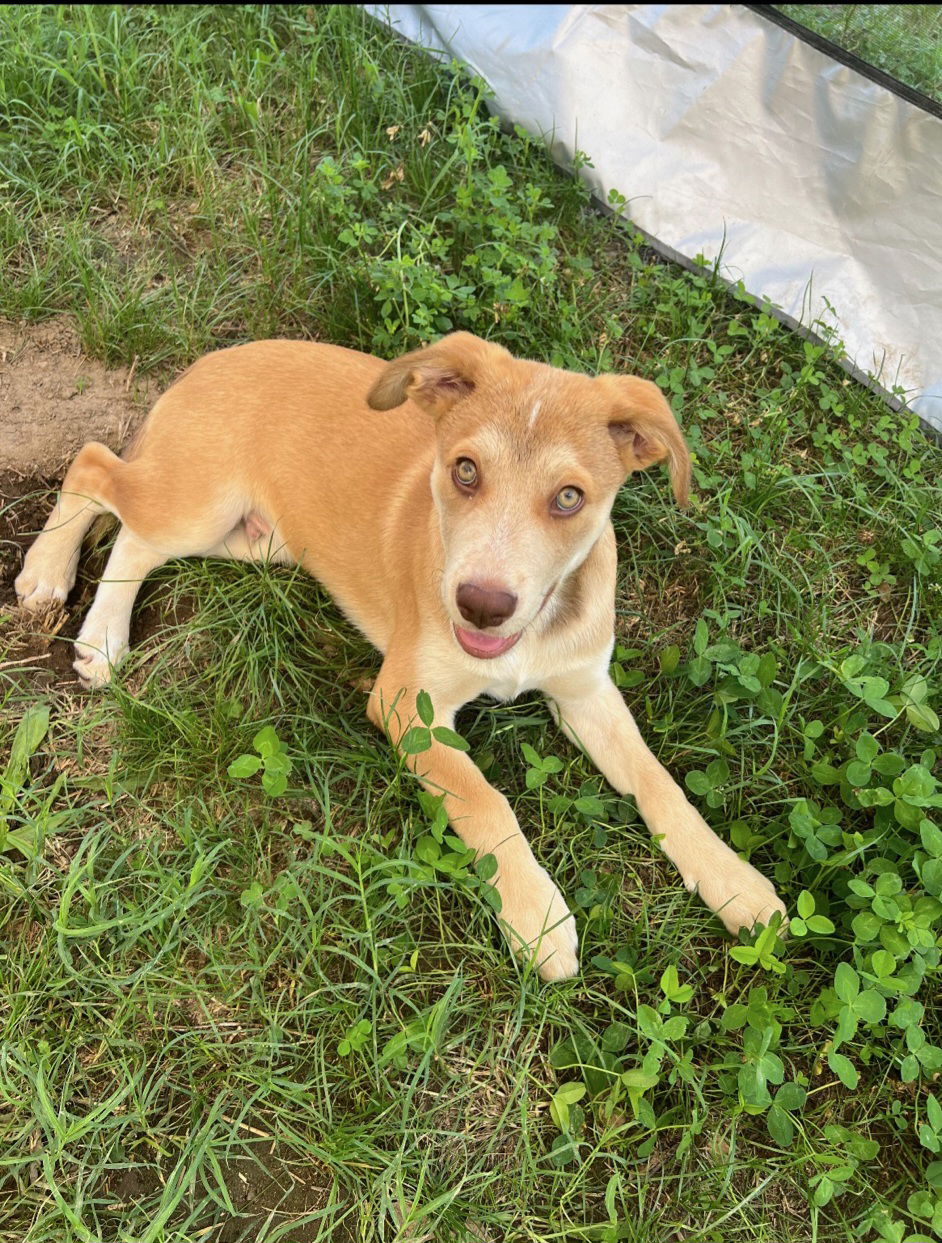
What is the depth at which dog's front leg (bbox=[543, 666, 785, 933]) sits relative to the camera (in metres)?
3.37

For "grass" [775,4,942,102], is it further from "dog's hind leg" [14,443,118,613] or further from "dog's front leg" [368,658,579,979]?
"dog's hind leg" [14,443,118,613]

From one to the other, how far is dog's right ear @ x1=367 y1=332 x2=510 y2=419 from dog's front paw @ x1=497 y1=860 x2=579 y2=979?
5.34 ft

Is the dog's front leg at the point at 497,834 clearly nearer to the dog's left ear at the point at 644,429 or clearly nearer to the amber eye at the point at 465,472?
the amber eye at the point at 465,472

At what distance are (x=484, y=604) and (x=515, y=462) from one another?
0.50 metres

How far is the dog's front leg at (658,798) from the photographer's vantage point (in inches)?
133

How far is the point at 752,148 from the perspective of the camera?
5172mm

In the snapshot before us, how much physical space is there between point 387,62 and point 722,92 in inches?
75.2

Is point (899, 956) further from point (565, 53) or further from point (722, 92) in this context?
point (565, 53)

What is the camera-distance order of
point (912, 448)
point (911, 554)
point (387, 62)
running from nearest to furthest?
1. point (911, 554)
2. point (912, 448)
3. point (387, 62)

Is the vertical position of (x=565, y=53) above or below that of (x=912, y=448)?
above

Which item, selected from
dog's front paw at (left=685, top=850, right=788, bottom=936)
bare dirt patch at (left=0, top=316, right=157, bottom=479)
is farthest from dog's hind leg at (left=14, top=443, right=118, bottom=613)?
dog's front paw at (left=685, top=850, right=788, bottom=936)

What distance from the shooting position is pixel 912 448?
471 cm

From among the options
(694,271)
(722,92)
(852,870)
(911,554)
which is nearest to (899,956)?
(852,870)

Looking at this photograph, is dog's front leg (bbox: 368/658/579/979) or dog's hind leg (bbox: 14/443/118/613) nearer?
dog's front leg (bbox: 368/658/579/979)
